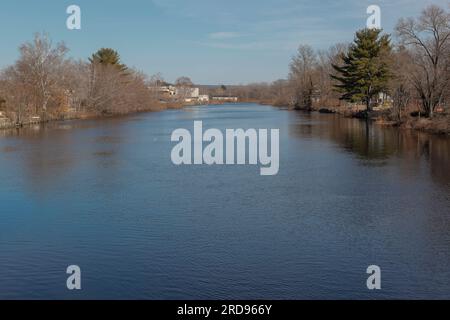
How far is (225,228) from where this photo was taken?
36.7 feet

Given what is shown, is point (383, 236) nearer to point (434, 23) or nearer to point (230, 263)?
point (230, 263)

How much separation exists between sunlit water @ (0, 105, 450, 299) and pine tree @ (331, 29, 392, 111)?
94.1 feet

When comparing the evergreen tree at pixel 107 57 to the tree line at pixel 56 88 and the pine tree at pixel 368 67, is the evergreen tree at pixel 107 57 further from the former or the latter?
the pine tree at pixel 368 67

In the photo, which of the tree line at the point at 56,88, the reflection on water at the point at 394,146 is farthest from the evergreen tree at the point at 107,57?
the reflection on water at the point at 394,146

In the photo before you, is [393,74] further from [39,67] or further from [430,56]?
[39,67]

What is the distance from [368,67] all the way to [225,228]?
1654 inches

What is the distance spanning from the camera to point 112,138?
32438mm

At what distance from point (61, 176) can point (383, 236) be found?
11.8 m

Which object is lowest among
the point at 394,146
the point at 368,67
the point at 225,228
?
the point at 225,228

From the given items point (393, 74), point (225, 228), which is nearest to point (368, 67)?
point (393, 74)

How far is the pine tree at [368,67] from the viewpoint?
48094 millimetres

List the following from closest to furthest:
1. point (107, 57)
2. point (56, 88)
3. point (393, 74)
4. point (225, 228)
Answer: point (225, 228)
point (393, 74)
point (56, 88)
point (107, 57)

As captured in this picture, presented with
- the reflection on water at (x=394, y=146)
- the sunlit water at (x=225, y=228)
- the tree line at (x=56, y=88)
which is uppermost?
the tree line at (x=56, y=88)

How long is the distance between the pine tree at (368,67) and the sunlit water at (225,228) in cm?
2869
